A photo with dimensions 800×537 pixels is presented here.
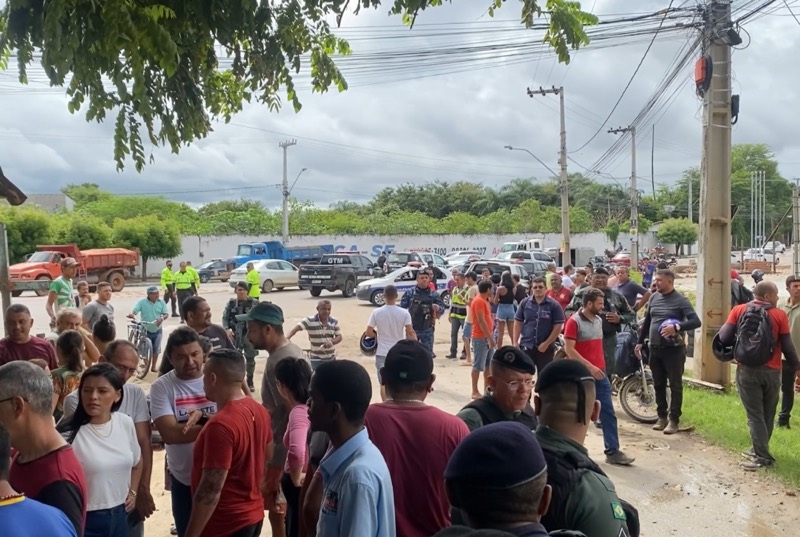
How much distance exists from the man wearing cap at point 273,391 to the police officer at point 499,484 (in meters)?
2.26

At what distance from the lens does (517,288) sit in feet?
41.1

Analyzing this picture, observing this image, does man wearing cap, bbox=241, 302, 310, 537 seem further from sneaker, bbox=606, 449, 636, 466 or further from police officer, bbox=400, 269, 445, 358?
police officer, bbox=400, 269, 445, 358

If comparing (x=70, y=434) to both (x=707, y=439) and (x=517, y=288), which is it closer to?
(x=707, y=439)

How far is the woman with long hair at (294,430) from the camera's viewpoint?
358 cm

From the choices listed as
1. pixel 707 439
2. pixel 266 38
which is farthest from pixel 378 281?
pixel 266 38

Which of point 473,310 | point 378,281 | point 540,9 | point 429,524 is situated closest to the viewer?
point 429,524

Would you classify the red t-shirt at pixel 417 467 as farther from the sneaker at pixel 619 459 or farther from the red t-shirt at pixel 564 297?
the red t-shirt at pixel 564 297

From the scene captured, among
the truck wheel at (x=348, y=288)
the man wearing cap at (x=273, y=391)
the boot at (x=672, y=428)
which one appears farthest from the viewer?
the truck wheel at (x=348, y=288)

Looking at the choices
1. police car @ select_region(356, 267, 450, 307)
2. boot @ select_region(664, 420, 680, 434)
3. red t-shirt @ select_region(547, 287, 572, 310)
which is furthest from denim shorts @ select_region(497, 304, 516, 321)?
police car @ select_region(356, 267, 450, 307)

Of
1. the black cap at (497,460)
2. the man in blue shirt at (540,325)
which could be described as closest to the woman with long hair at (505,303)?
the man in blue shirt at (540,325)

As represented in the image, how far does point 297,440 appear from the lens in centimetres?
358

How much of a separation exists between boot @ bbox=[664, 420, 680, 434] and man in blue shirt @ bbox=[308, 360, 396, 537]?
21.0 ft

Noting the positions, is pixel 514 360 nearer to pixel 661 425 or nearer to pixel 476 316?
pixel 661 425

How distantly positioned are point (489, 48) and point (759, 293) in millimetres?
8799
